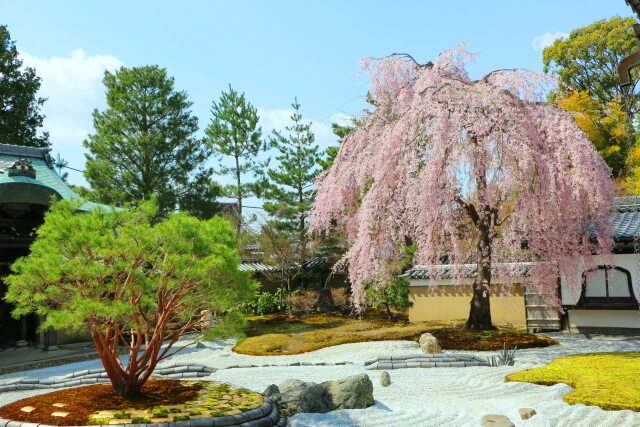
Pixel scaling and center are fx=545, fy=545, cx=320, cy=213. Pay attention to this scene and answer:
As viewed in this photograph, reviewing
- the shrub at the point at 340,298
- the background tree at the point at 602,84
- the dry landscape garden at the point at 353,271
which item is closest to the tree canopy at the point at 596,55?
the background tree at the point at 602,84

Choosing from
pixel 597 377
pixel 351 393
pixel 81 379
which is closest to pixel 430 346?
pixel 597 377

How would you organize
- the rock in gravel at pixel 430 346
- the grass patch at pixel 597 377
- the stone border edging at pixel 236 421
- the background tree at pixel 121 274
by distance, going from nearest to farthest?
1. the stone border edging at pixel 236 421
2. the background tree at pixel 121 274
3. the grass patch at pixel 597 377
4. the rock in gravel at pixel 430 346

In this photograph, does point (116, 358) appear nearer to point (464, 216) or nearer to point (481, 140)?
point (481, 140)

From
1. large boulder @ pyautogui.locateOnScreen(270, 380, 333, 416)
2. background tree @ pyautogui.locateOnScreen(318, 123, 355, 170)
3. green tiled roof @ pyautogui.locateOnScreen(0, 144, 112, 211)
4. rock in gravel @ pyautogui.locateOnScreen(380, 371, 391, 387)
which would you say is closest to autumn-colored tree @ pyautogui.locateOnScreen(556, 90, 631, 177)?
background tree @ pyautogui.locateOnScreen(318, 123, 355, 170)

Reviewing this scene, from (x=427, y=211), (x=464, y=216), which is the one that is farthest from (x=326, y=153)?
(x=427, y=211)

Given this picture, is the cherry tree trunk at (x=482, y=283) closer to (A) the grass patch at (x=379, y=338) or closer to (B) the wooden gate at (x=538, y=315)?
(A) the grass patch at (x=379, y=338)

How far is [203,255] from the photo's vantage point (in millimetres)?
6891

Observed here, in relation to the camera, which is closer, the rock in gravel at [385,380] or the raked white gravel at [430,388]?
the raked white gravel at [430,388]

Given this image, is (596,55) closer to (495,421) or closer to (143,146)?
(143,146)

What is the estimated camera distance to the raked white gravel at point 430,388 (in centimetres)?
733

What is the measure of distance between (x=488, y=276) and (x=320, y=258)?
14298 mm

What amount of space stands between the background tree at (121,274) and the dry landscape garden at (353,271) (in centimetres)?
3

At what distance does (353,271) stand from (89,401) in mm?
8356

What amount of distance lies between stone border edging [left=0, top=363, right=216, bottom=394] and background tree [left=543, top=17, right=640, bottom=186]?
26.3 metres
